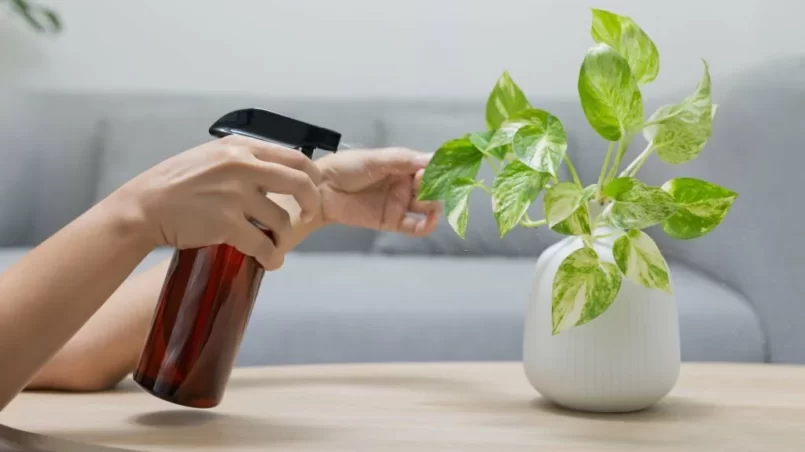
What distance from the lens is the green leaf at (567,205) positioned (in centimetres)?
60

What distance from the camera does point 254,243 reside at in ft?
1.90

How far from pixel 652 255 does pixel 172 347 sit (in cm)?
32

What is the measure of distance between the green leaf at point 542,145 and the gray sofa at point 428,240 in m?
0.69

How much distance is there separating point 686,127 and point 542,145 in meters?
0.12

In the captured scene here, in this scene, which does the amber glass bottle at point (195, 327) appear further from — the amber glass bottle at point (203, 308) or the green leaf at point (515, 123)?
the green leaf at point (515, 123)

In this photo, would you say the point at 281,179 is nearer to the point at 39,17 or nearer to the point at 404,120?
the point at 404,120

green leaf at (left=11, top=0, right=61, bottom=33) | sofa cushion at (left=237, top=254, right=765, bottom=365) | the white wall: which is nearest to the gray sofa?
sofa cushion at (left=237, top=254, right=765, bottom=365)

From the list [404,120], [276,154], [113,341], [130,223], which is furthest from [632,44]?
[404,120]

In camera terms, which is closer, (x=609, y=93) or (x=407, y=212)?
(x=609, y=93)

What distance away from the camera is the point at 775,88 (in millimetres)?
1591

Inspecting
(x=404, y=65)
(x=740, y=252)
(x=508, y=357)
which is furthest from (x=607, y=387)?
(x=404, y=65)

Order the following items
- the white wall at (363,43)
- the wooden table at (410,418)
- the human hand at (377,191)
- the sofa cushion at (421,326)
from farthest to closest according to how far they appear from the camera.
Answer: the white wall at (363,43), the sofa cushion at (421,326), the human hand at (377,191), the wooden table at (410,418)

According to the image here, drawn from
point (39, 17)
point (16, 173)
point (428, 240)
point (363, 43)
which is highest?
point (363, 43)

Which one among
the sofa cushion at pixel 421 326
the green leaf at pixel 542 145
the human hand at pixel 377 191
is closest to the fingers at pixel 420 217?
the human hand at pixel 377 191
